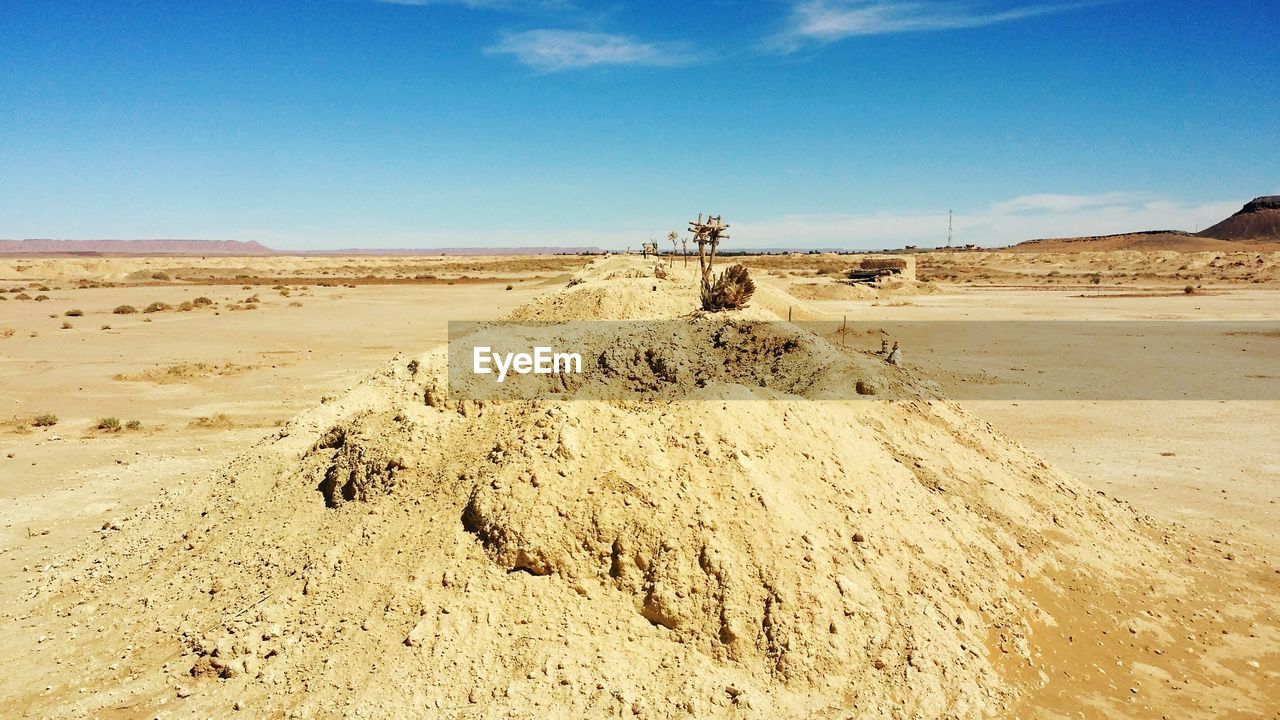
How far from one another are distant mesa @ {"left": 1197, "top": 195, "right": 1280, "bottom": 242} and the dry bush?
119m

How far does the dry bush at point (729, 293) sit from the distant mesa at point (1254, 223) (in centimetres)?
11872

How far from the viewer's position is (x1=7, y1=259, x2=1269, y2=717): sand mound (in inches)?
154

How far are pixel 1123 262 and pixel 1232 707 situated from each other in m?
61.7

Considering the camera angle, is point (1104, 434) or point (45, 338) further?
point (45, 338)

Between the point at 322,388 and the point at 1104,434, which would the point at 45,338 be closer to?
the point at 322,388

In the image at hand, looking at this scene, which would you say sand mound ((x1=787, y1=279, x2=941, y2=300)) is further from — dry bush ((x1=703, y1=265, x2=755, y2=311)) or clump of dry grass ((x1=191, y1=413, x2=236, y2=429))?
clump of dry grass ((x1=191, y1=413, x2=236, y2=429))

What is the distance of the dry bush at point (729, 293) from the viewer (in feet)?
37.5

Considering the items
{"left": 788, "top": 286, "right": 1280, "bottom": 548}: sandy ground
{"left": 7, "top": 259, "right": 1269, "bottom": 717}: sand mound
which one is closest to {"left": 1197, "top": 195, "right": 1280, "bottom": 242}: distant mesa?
{"left": 788, "top": 286, "right": 1280, "bottom": 548}: sandy ground

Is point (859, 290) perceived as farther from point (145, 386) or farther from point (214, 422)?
point (214, 422)

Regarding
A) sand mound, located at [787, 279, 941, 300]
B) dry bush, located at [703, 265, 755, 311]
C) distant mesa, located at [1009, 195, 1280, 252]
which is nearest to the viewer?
dry bush, located at [703, 265, 755, 311]

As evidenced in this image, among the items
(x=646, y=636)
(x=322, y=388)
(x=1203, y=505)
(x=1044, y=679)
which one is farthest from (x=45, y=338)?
(x=1203, y=505)

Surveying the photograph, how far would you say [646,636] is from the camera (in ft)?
13.3

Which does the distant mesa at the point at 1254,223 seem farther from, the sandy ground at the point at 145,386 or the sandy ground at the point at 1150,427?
the sandy ground at the point at 145,386

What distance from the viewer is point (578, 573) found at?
13.9 feet
